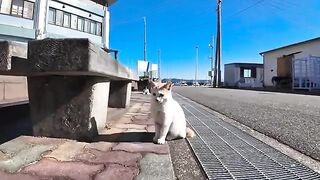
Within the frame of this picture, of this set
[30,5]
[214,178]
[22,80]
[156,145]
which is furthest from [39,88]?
[30,5]

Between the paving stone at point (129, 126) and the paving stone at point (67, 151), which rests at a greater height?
the paving stone at point (129, 126)

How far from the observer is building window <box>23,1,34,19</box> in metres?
27.5

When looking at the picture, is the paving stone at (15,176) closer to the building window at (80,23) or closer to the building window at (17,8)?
the building window at (17,8)

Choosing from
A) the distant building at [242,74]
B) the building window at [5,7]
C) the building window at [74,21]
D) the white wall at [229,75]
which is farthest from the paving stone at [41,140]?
the white wall at [229,75]

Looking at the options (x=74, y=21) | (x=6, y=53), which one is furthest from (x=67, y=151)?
(x=74, y=21)

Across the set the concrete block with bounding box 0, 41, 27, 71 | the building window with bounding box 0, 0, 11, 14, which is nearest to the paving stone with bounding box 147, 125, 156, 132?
the concrete block with bounding box 0, 41, 27, 71

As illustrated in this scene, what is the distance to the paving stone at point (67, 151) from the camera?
9.23 ft

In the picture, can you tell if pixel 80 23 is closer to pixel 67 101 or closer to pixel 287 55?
pixel 287 55

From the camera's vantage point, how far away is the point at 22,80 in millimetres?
8742

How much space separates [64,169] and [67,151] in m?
0.56

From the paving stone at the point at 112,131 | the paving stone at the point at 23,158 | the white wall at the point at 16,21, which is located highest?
the white wall at the point at 16,21

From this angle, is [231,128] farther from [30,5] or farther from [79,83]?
[30,5]

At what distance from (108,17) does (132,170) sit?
37508 mm

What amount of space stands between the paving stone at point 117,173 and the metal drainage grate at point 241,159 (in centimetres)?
60
